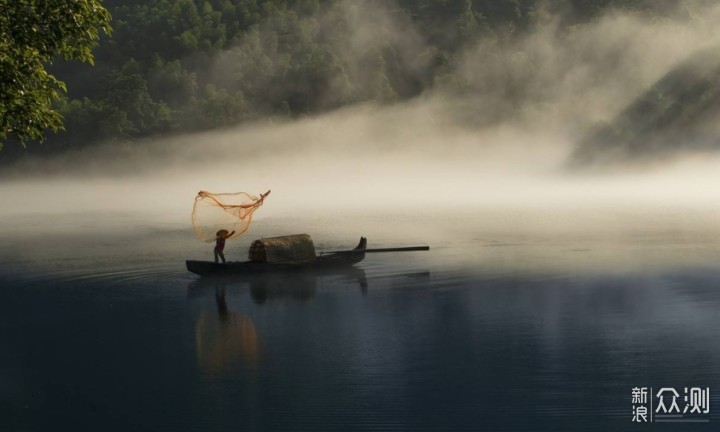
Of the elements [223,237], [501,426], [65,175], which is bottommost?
[501,426]

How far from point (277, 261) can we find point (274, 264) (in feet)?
1.12

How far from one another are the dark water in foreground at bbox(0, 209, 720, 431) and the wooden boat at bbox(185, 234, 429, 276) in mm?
820

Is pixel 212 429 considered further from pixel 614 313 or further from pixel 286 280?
pixel 286 280

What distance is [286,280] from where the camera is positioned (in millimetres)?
55625

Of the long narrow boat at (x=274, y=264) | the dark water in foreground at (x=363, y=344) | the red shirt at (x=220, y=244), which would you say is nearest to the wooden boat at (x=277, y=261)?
the long narrow boat at (x=274, y=264)

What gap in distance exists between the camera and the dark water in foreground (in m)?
30.2

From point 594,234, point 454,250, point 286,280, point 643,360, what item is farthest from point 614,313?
point 594,234

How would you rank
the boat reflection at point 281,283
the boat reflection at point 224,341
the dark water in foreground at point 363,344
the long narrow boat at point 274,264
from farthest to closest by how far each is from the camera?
the long narrow boat at point 274,264 → the boat reflection at point 281,283 → the boat reflection at point 224,341 → the dark water in foreground at point 363,344

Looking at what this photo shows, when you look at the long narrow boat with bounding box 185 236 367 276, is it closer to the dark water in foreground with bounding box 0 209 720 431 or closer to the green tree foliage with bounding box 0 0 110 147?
the dark water in foreground with bounding box 0 209 720 431

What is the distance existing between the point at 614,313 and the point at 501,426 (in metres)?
18.0

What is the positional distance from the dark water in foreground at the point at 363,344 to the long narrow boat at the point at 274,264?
75cm

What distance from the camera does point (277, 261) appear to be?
185ft

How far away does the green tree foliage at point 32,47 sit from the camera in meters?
30.7

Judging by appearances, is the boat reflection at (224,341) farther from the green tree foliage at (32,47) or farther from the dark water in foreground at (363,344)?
the green tree foliage at (32,47)
